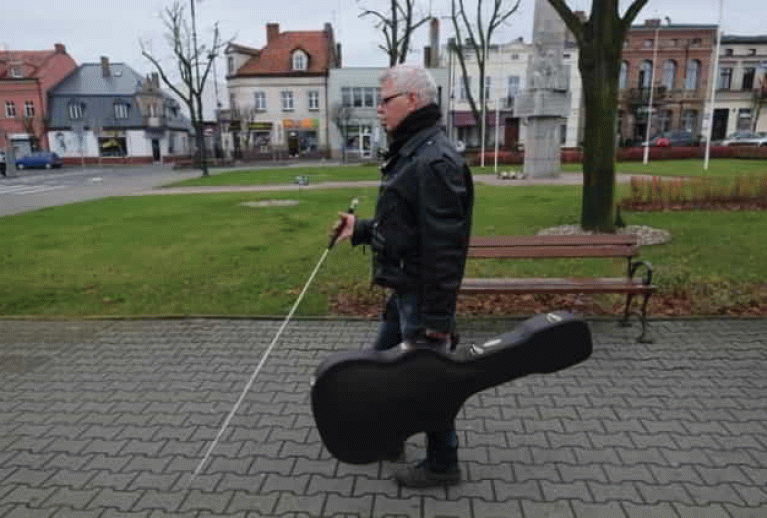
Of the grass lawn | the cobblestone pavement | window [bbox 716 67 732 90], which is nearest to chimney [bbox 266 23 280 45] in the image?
window [bbox 716 67 732 90]

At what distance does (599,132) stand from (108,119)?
61.1 meters

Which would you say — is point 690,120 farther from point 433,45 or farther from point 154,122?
point 154,122

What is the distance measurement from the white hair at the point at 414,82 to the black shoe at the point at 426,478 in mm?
1922

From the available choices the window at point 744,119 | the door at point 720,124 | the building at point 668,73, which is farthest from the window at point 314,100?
the window at point 744,119

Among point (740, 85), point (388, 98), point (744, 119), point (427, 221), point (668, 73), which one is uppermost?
point (668, 73)

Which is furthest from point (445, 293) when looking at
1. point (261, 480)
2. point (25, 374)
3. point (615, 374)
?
point (25, 374)

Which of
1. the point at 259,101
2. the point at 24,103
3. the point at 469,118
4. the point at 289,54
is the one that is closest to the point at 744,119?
the point at 469,118

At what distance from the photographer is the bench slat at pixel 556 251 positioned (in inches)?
243

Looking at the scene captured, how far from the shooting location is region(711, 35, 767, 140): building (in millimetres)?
58938

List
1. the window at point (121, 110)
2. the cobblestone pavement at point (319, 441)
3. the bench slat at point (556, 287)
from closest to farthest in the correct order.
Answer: the cobblestone pavement at point (319, 441)
the bench slat at point (556, 287)
the window at point (121, 110)

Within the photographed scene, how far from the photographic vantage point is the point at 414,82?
2.95 metres

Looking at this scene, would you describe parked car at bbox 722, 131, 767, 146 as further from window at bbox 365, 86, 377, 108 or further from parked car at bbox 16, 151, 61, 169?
parked car at bbox 16, 151, 61, 169

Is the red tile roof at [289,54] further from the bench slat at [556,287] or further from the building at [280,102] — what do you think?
the bench slat at [556,287]

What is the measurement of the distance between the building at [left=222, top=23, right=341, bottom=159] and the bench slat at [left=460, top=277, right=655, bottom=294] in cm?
5334
